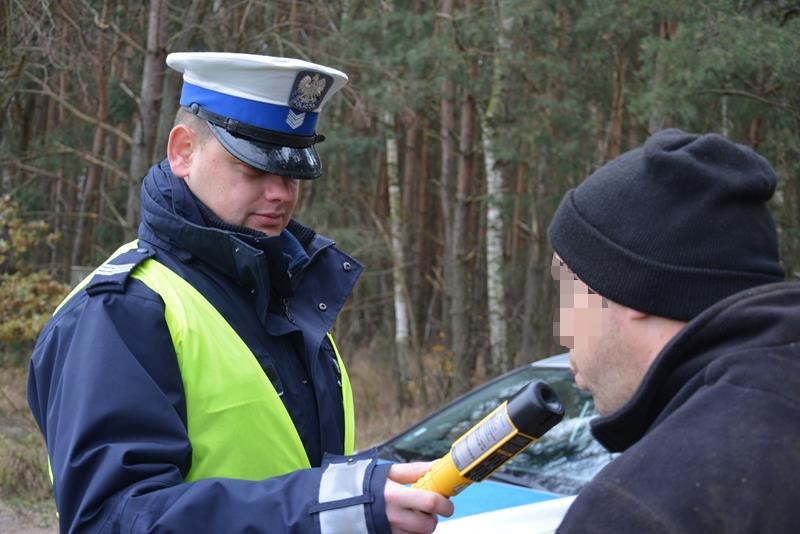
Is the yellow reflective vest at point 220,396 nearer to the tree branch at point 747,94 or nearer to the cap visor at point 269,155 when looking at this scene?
the cap visor at point 269,155

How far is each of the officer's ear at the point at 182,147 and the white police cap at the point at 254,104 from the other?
2.1 inches

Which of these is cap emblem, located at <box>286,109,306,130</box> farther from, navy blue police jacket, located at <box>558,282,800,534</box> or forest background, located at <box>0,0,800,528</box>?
forest background, located at <box>0,0,800,528</box>

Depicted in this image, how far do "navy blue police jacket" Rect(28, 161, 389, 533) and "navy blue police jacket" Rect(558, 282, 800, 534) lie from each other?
2.13 ft

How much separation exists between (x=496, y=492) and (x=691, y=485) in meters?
2.85

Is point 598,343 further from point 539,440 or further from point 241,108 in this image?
point 539,440

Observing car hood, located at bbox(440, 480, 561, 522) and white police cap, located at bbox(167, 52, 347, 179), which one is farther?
car hood, located at bbox(440, 480, 561, 522)

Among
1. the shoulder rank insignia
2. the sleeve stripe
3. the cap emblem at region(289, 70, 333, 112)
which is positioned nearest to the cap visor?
the cap emblem at region(289, 70, 333, 112)

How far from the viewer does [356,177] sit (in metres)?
18.6

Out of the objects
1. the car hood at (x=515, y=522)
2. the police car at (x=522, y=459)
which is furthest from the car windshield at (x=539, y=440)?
the car hood at (x=515, y=522)

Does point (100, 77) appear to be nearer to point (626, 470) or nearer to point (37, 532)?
point (37, 532)

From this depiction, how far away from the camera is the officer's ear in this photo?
2404 mm

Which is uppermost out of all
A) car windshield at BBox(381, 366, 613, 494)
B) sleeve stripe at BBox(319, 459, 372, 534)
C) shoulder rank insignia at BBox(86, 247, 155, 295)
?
shoulder rank insignia at BBox(86, 247, 155, 295)

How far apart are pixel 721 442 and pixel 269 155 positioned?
137 centimetres

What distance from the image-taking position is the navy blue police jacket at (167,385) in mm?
1885
